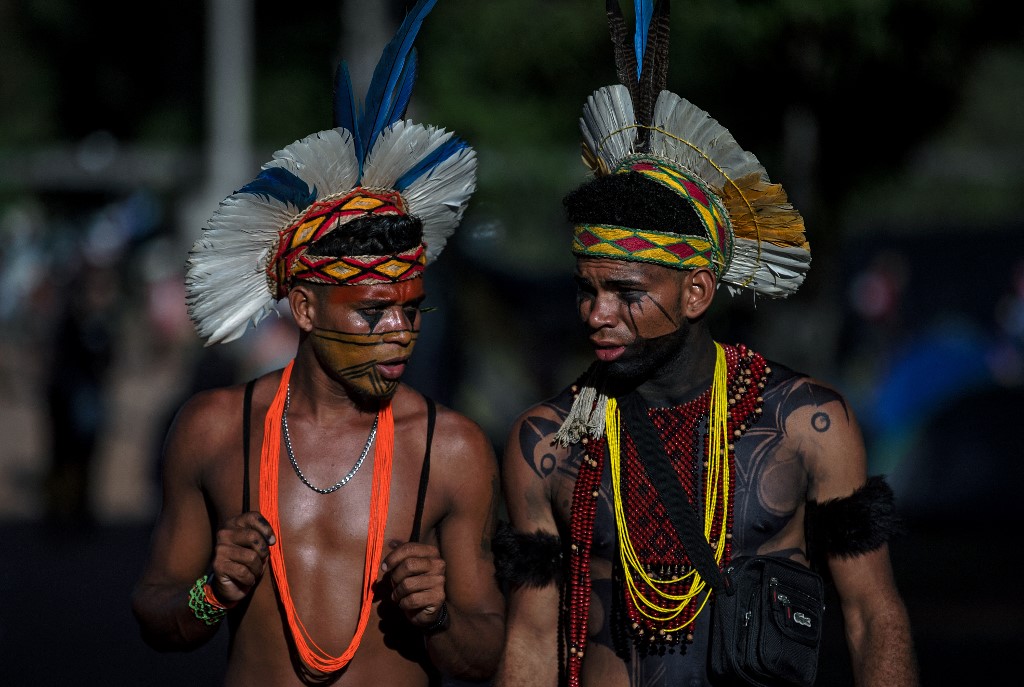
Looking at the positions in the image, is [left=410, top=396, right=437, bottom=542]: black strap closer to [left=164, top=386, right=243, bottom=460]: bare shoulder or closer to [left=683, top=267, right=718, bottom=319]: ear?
[left=164, top=386, right=243, bottom=460]: bare shoulder

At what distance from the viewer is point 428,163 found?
3.96 m

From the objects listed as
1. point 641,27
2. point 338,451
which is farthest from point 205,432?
point 641,27

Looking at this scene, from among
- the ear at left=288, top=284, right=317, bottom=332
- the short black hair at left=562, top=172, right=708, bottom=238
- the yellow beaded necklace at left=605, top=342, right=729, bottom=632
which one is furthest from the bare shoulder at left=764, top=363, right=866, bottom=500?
the ear at left=288, top=284, right=317, bottom=332

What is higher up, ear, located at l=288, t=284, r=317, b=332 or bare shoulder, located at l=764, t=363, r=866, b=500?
ear, located at l=288, t=284, r=317, b=332

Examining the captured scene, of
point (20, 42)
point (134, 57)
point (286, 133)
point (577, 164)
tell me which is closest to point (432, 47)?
point (577, 164)

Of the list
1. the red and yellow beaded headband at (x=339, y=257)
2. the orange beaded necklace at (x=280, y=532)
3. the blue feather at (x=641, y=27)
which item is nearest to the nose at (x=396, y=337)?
the red and yellow beaded headband at (x=339, y=257)

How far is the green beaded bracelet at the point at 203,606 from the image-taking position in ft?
11.7

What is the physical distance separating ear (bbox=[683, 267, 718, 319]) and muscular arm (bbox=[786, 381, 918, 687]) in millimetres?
362

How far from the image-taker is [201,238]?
3939 mm

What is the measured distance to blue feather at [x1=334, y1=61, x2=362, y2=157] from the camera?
395 centimetres

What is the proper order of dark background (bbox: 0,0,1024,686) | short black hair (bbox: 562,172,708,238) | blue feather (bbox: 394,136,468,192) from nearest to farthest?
short black hair (bbox: 562,172,708,238), blue feather (bbox: 394,136,468,192), dark background (bbox: 0,0,1024,686)

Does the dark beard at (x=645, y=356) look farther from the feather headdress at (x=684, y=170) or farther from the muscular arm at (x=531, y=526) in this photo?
the muscular arm at (x=531, y=526)

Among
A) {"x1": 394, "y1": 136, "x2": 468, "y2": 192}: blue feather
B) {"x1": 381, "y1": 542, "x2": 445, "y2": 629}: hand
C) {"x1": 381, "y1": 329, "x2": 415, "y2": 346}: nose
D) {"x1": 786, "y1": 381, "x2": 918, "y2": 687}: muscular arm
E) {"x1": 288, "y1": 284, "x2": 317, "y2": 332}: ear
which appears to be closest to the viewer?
{"x1": 381, "y1": 542, "x2": 445, "y2": 629}: hand

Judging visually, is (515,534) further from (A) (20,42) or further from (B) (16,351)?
(A) (20,42)
